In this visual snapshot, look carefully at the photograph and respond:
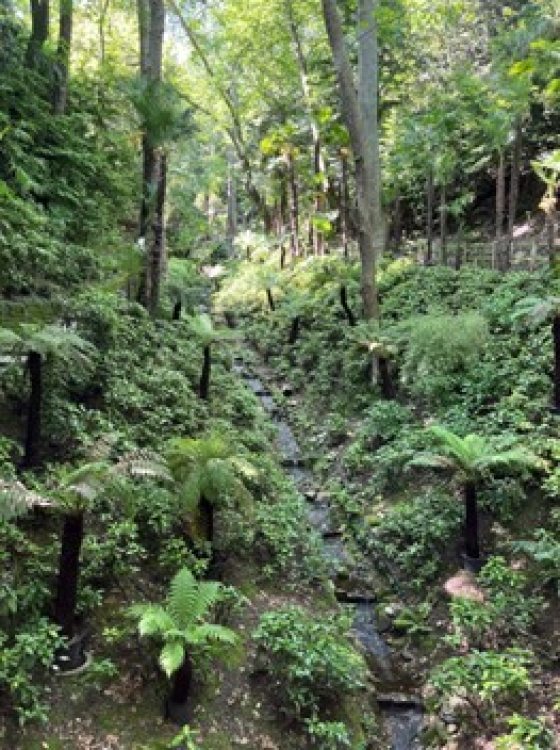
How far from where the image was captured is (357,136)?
37.3 ft

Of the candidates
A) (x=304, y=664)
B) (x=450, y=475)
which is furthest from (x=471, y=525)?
(x=304, y=664)

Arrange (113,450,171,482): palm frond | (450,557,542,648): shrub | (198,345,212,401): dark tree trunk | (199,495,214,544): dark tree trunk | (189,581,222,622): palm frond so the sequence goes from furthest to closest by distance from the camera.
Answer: (198,345,212,401): dark tree trunk < (199,495,214,544): dark tree trunk < (450,557,542,648): shrub < (113,450,171,482): palm frond < (189,581,222,622): palm frond

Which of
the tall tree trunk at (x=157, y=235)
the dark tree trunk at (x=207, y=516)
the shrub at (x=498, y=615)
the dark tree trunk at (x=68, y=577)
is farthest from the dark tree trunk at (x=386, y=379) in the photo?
the dark tree trunk at (x=68, y=577)

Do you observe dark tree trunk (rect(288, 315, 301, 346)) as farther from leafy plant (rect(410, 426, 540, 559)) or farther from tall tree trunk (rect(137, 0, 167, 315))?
leafy plant (rect(410, 426, 540, 559))

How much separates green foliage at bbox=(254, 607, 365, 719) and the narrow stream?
1.60ft

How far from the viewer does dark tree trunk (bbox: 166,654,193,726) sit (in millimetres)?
4477

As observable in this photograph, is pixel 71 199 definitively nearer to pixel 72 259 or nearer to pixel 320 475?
pixel 72 259

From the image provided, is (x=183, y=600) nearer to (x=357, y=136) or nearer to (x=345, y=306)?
(x=345, y=306)

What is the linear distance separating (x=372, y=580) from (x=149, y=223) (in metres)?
6.87

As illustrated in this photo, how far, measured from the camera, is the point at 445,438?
677cm

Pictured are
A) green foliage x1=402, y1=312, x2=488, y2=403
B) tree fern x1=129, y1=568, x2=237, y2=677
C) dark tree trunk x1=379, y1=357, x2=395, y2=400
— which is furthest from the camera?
dark tree trunk x1=379, y1=357, x2=395, y2=400

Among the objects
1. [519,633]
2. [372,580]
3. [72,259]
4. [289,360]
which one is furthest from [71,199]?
[519,633]

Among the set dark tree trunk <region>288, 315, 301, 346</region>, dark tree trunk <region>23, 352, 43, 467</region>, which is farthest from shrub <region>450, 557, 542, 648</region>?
dark tree trunk <region>288, 315, 301, 346</region>

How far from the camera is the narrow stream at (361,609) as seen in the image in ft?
17.7
